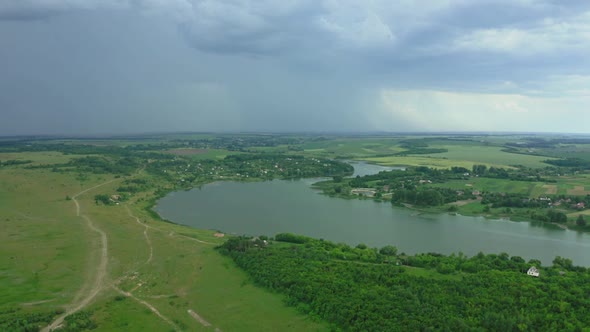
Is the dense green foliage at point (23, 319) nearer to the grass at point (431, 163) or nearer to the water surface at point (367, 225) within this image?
the water surface at point (367, 225)

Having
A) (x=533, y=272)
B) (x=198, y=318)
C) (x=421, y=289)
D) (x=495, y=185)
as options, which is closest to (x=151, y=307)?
(x=198, y=318)

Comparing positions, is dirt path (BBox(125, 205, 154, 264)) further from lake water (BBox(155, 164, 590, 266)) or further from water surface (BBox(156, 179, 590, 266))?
lake water (BBox(155, 164, 590, 266))

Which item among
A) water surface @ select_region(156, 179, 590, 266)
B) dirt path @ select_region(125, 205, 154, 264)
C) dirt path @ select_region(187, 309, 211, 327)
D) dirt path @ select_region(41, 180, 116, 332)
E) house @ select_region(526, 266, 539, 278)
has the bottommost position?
water surface @ select_region(156, 179, 590, 266)

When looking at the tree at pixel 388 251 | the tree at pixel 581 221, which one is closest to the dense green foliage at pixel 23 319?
the tree at pixel 388 251

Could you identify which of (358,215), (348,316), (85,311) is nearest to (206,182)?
(358,215)

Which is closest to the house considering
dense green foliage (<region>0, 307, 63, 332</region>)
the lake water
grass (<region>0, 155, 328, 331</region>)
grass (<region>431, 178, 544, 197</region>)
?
the lake water

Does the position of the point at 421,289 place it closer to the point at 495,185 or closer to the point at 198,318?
the point at 198,318
